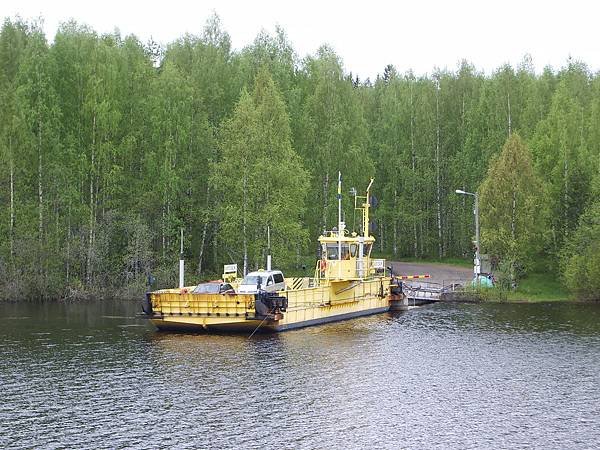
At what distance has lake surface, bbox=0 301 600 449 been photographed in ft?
83.7

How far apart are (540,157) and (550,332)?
30.8 metres

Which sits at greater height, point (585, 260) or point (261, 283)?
point (585, 260)

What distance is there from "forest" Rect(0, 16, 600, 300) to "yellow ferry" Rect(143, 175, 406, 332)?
1007 centimetres

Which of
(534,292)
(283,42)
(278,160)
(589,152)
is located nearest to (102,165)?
(278,160)

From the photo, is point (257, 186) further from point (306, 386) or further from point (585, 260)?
point (306, 386)

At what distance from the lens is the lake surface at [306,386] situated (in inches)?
1005

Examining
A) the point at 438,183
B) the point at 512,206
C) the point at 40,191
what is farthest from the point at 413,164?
the point at 40,191

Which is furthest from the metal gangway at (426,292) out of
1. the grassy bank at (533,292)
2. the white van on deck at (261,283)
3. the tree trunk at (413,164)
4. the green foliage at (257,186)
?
the tree trunk at (413,164)

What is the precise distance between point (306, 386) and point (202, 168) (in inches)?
1607

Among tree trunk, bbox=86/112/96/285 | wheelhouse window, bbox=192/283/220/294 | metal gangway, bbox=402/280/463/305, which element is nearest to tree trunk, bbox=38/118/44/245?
tree trunk, bbox=86/112/96/285

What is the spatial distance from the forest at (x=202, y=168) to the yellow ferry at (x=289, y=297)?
10.1m

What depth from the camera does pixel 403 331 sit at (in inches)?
1853

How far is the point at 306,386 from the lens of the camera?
3216 centimetres

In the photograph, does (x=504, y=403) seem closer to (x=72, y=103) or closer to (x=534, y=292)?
(x=534, y=292)
